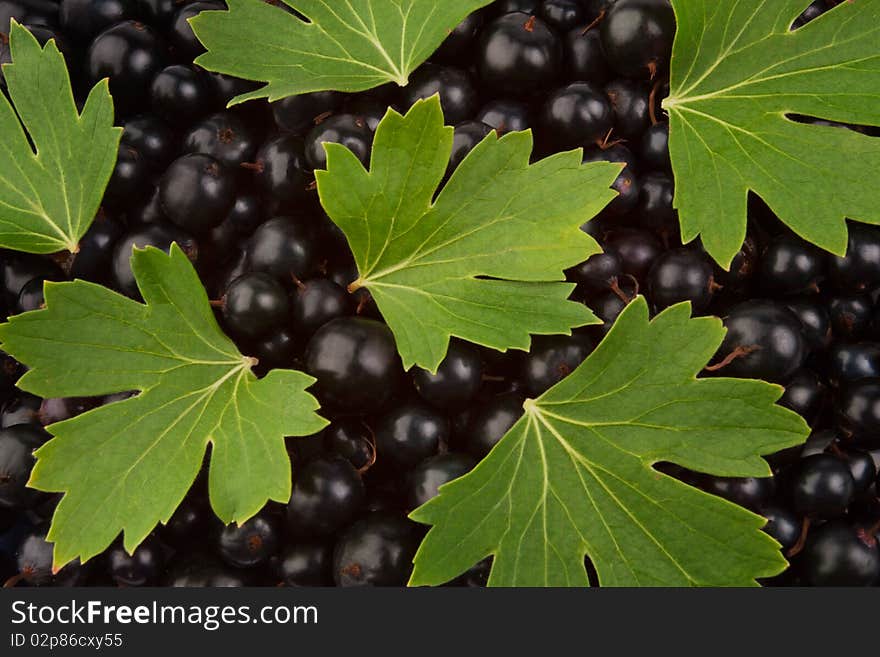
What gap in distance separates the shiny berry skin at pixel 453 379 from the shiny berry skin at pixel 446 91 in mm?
192

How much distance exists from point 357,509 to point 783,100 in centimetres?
46

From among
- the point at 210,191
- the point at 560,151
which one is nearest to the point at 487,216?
the point at 560,151

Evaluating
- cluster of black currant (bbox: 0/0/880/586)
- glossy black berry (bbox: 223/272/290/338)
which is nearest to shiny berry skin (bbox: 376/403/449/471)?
cluster of black currant (bbox: 0/0/880/586)

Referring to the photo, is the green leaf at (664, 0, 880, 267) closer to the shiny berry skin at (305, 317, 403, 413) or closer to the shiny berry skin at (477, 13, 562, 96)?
the shiny berry skin at (477, 13, 562, 96)

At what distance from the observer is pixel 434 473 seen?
22.9 inches

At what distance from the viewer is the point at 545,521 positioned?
583 millimetres

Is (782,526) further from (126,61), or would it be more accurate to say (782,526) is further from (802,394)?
(126,61)

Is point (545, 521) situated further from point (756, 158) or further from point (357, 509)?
point (756, 158)

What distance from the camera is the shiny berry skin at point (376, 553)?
0.57 meters

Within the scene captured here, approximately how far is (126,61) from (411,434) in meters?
0.40

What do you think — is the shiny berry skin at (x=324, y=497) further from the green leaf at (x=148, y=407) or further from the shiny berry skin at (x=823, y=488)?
the shiny berry skin at (x=823, y=488)

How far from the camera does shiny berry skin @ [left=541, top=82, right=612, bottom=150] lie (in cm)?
63

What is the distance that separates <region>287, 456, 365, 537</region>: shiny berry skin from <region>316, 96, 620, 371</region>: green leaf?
3.9 inches

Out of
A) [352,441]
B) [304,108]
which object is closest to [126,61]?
[304,108]
